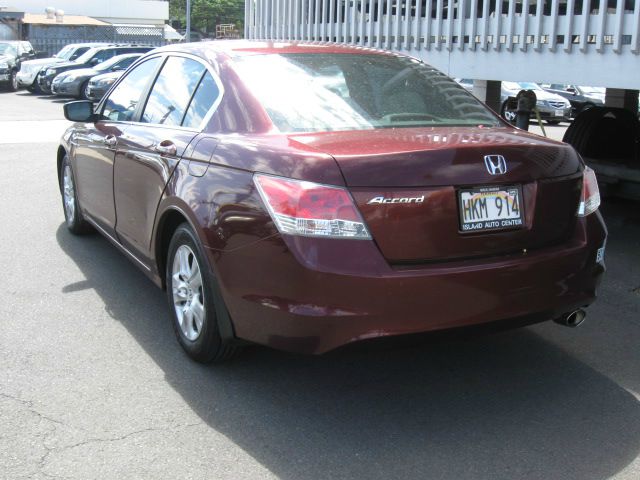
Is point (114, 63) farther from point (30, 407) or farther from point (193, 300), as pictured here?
point (30, 407)

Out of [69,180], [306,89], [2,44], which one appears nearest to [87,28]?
[2,44]

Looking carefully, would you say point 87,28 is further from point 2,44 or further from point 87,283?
point 87,283

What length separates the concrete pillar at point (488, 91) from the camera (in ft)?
26.5

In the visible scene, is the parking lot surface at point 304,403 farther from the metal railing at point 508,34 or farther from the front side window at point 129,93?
the metal railing at point 508,34

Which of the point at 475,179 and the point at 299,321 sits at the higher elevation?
the point at 475,179

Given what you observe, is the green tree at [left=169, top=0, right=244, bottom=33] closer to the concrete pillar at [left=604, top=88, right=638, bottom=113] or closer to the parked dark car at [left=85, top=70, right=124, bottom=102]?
the parked dark car at [left=85, top=70, right=124, bottom=102]

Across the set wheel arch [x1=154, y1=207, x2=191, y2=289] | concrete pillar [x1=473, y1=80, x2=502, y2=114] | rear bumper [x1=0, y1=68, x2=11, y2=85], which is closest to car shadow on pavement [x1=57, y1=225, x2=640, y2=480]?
wheel arch [x1=154, y1=207, x2=191, y2=289]

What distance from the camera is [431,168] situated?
3439mm

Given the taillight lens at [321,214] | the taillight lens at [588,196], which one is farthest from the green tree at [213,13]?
the taillight lens at [321,214]

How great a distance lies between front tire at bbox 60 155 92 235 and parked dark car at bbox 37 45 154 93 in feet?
65.3

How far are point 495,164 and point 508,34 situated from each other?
401 cm

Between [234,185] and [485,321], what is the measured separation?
1.27 m

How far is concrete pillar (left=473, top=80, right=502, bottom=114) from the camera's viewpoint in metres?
8.08

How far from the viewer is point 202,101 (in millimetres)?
4418
